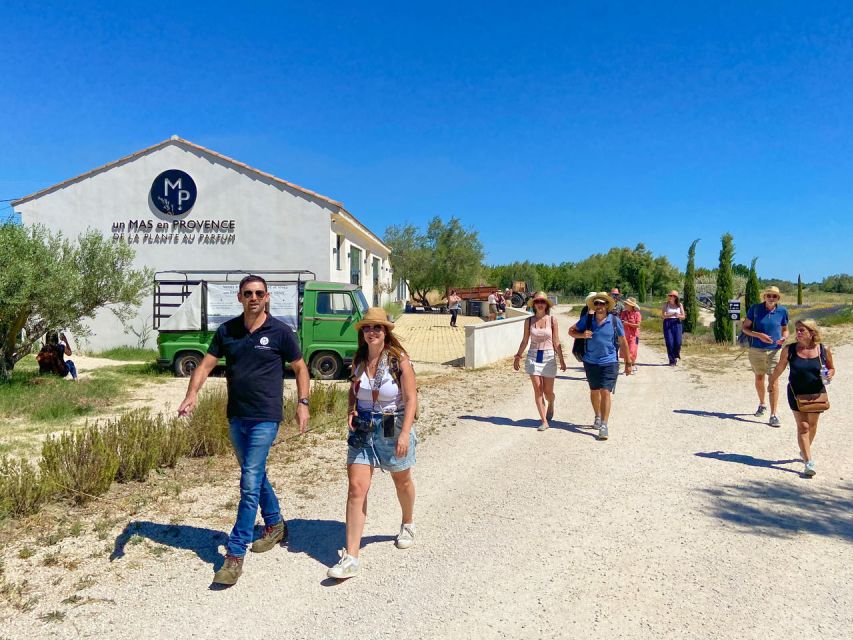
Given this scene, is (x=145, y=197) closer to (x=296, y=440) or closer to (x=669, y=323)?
(x=296, y=440)

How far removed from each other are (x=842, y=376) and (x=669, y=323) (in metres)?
3.42

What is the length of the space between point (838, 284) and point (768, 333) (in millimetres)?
71437

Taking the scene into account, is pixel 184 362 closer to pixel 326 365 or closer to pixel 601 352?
pixel 326 365

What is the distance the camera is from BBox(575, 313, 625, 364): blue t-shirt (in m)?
7.47

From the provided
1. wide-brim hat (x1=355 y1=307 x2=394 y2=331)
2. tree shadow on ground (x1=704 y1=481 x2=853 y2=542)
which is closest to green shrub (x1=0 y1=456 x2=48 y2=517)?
wide-brim hat (x1=355 y1=307 x2=394 y2=331)

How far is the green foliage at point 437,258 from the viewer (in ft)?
150

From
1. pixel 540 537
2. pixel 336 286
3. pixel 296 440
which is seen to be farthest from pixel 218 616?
pixel 336 286

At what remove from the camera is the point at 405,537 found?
4.33 meters

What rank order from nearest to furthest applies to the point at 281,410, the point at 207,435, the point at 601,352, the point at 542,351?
the point at 281,410 < the point at 207,435 < the point at 601,352 < the point at 542,351

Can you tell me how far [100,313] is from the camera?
59.4 feet

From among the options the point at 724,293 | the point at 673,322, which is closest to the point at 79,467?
the point at 673,322

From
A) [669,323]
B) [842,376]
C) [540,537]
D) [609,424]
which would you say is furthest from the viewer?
[669,323]

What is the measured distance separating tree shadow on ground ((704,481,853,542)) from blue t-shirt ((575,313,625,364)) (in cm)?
219

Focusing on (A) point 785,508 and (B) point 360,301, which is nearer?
(A) point 785,508
